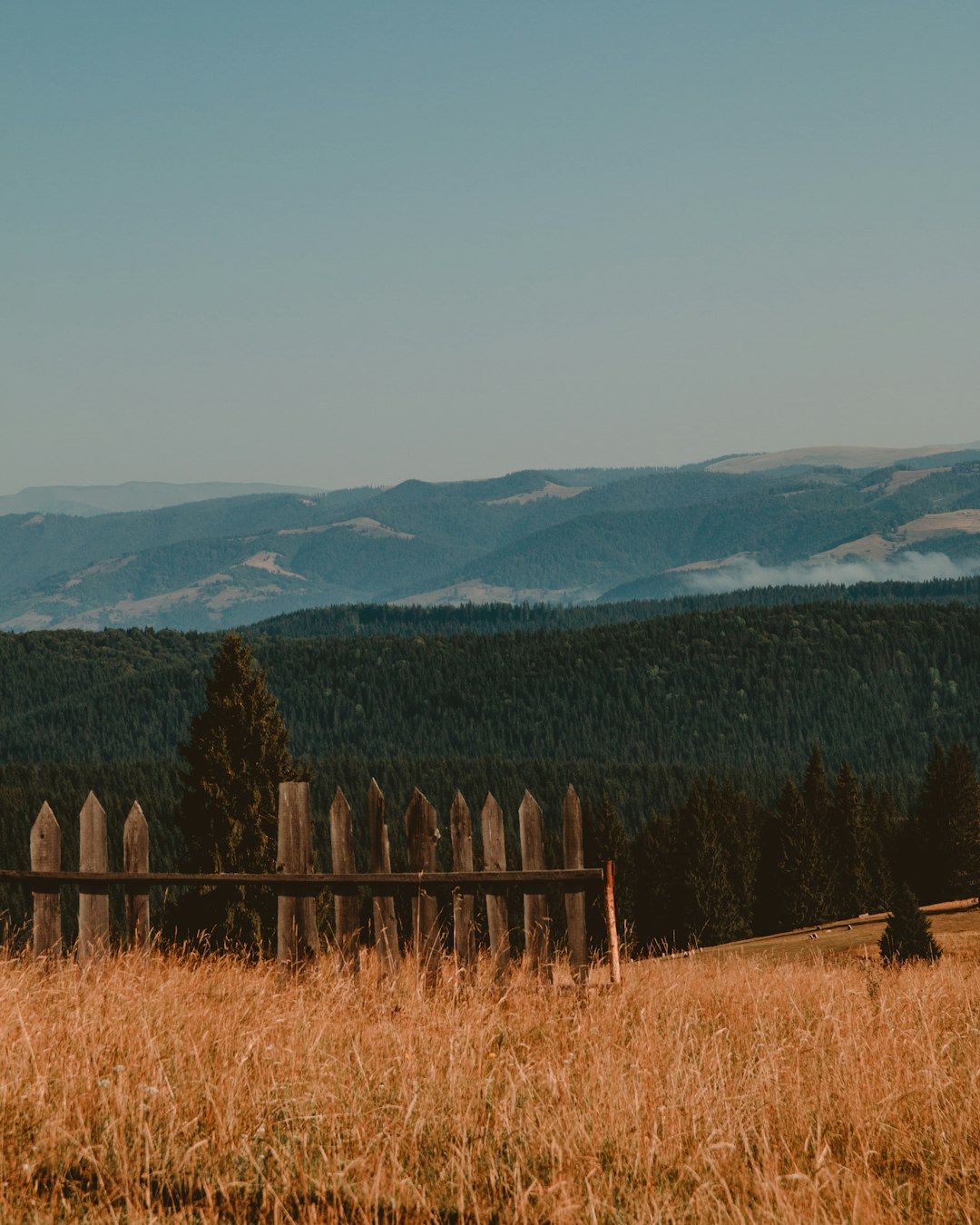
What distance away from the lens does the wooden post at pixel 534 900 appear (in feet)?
34.8

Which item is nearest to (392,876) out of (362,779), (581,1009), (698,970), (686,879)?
(581,1009)

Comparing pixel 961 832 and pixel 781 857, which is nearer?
pixel 961 832

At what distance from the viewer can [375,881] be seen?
10141 millimetres

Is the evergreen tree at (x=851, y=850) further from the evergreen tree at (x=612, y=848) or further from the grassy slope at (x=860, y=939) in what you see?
the grassy slope at (x=860, y=939)

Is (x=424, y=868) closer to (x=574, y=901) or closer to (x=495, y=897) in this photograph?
(x=495, y=897)

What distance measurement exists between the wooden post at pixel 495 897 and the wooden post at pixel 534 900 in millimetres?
192

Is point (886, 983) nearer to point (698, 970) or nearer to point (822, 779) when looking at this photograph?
point (698, 970)

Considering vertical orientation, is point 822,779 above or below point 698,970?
below

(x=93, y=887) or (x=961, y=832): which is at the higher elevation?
(x=93, y=887)

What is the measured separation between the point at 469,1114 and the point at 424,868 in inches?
197

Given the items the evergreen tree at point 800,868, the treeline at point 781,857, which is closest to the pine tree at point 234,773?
the treeline at point 781,857

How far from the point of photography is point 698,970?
12.5 meters

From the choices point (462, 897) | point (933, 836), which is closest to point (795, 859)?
point (933, 836)

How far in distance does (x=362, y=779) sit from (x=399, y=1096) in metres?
179
